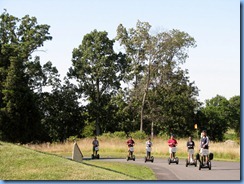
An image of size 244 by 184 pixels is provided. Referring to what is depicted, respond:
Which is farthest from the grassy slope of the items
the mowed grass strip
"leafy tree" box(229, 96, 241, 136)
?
"leafy tree" box(229, 96, 241, 136)

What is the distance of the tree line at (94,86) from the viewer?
2731 centimetres

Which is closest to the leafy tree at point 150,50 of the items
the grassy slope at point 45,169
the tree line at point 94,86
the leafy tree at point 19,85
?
the tree line at point 94,86

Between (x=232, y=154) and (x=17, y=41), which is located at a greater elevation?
(x=17, y=41)

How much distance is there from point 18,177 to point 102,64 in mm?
11705

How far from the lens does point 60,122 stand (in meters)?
28.5

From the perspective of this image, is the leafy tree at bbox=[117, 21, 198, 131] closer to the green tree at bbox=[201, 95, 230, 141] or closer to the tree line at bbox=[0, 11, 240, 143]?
the tree line at bbox=[0, 11, 240, 143]

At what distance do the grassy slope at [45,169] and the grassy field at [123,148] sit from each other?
3.27 meters

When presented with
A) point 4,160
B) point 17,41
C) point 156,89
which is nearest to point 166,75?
point 156,89

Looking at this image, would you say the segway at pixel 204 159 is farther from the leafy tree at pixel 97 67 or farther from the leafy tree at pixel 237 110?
the leafy tree at pixel 97 67

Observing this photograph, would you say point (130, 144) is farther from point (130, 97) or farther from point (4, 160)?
point (130, 97)

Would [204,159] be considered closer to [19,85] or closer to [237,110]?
[237,110]

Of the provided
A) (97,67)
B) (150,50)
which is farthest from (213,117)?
(97,67)

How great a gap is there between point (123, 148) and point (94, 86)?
395cm

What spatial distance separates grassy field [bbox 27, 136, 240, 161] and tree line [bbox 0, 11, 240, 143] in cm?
107
